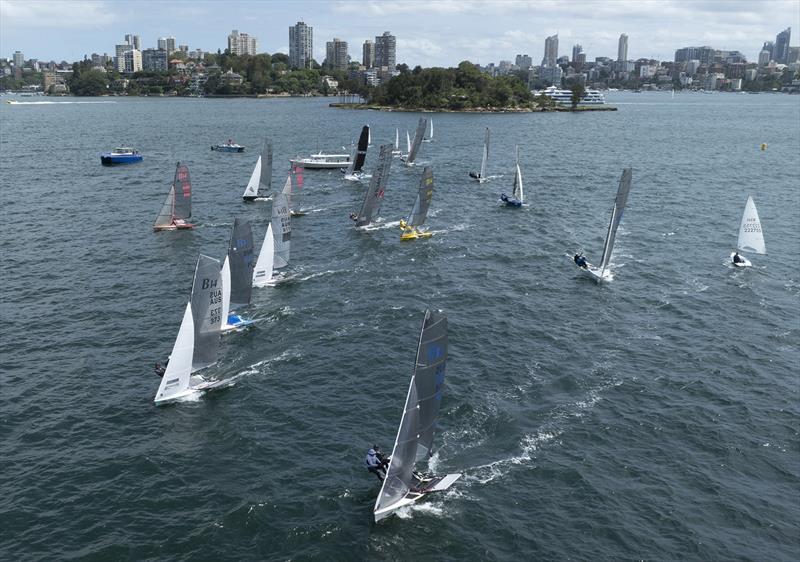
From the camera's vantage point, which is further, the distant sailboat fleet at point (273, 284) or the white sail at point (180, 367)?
the white sail at point (180, 367)

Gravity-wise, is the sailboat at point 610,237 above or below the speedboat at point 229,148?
below

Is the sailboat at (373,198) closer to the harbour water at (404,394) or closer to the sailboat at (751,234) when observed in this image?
the harbour water at (404,394)

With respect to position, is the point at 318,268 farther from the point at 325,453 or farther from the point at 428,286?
the point at 325,453

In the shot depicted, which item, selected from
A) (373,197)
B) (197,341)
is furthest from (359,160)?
(197,341)

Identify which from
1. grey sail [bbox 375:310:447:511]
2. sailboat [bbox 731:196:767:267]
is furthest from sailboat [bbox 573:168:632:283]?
grey sail [bbox 375:310:447:511]

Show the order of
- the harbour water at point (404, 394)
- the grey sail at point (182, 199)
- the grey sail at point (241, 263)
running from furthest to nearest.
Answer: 1. the grey sail at point (182, 199)
2. the grey sail at point (241, 263)
3. the harbour water at point (404, 394)

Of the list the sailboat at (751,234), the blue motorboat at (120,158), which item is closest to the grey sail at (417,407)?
the sailboat at (751,234)

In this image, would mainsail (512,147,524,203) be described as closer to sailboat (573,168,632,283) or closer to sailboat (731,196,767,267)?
sailboat (731,196,767,267)

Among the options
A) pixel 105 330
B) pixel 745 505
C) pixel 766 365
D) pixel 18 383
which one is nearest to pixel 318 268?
pixel 105 330
